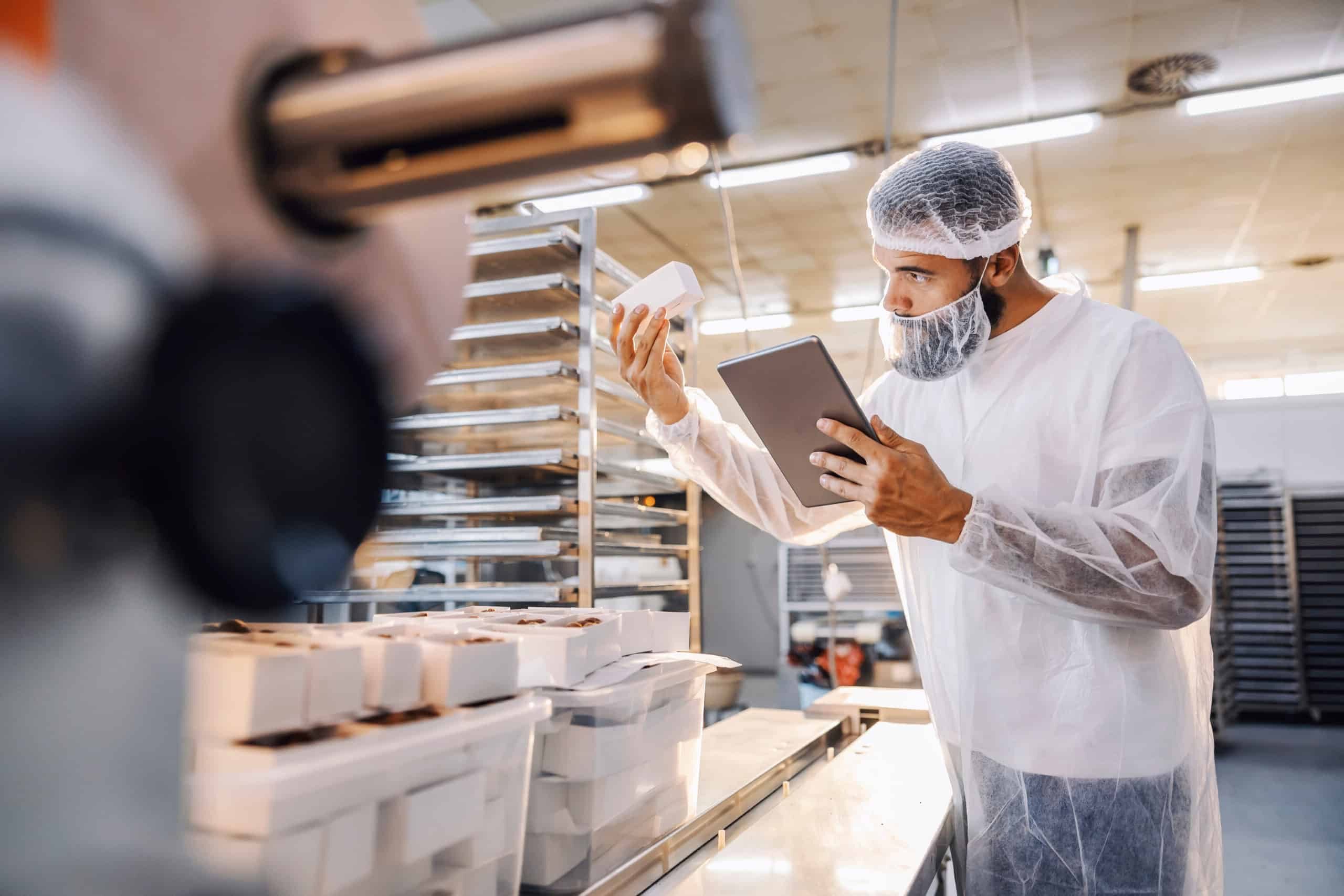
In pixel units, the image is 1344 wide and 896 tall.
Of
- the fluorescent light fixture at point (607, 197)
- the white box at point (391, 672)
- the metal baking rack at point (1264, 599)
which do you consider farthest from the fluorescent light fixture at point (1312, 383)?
the white box at point (391, 672)

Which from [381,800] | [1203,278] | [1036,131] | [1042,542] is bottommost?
[381,800]

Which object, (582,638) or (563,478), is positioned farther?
(563,478)

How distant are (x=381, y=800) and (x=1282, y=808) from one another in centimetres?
618

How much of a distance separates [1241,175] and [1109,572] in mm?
6444

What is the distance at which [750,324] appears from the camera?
1019 cm

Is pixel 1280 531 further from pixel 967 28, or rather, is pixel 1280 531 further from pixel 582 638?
pixel 582 638

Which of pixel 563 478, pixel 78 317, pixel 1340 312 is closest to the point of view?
pixel 78 317

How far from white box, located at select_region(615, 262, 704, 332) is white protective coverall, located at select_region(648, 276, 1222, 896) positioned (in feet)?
1.78

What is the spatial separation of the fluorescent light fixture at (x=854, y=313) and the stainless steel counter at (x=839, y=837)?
8.19m

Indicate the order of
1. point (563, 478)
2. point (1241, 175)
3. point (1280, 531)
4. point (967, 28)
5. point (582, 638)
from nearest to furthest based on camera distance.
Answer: point (582, 638), point (563, 478), point (967, 28), point (1241, 175), point (1280, 531)

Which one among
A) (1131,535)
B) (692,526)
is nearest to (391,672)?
(1131,535)

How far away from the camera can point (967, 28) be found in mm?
4648

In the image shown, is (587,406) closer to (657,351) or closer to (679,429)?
(679,429)

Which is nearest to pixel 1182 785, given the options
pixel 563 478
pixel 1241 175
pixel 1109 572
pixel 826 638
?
pixel 1109 572
